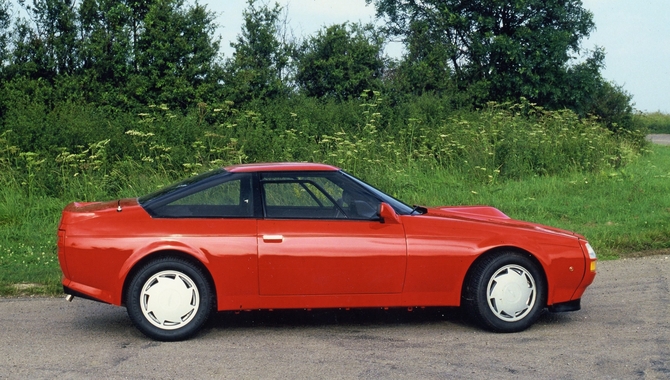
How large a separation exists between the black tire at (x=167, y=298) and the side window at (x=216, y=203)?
0.42m

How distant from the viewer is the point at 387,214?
6.82m

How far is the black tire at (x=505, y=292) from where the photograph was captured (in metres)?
6.91

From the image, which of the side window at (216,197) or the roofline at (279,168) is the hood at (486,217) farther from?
the side window at (216,197)

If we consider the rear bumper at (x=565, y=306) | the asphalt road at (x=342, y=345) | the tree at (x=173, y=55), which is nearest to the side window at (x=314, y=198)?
the asphalt road at (x=342, y=345)

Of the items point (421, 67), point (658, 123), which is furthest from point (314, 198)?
point (658, 123)

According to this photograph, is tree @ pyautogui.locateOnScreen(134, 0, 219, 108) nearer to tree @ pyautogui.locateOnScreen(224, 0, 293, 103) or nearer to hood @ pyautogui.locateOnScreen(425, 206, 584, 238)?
tree @ pyautogui.locateOnScreen(224, 0, 293, 103)

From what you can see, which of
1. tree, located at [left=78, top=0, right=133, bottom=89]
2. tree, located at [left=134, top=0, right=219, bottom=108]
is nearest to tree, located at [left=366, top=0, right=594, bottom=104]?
tree, located at [left=134, top=0, right=219, bottom=108]

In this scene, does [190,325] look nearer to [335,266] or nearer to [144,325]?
[144,325]

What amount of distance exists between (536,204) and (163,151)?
726 cm

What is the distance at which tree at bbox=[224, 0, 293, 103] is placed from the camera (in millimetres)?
22703

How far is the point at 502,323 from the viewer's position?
22.8ft

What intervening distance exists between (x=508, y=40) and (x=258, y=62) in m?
7.79

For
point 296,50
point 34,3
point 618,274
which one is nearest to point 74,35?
point 34,3

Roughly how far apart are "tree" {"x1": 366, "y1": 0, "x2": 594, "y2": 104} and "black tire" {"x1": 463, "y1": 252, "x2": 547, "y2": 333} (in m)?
19.8
